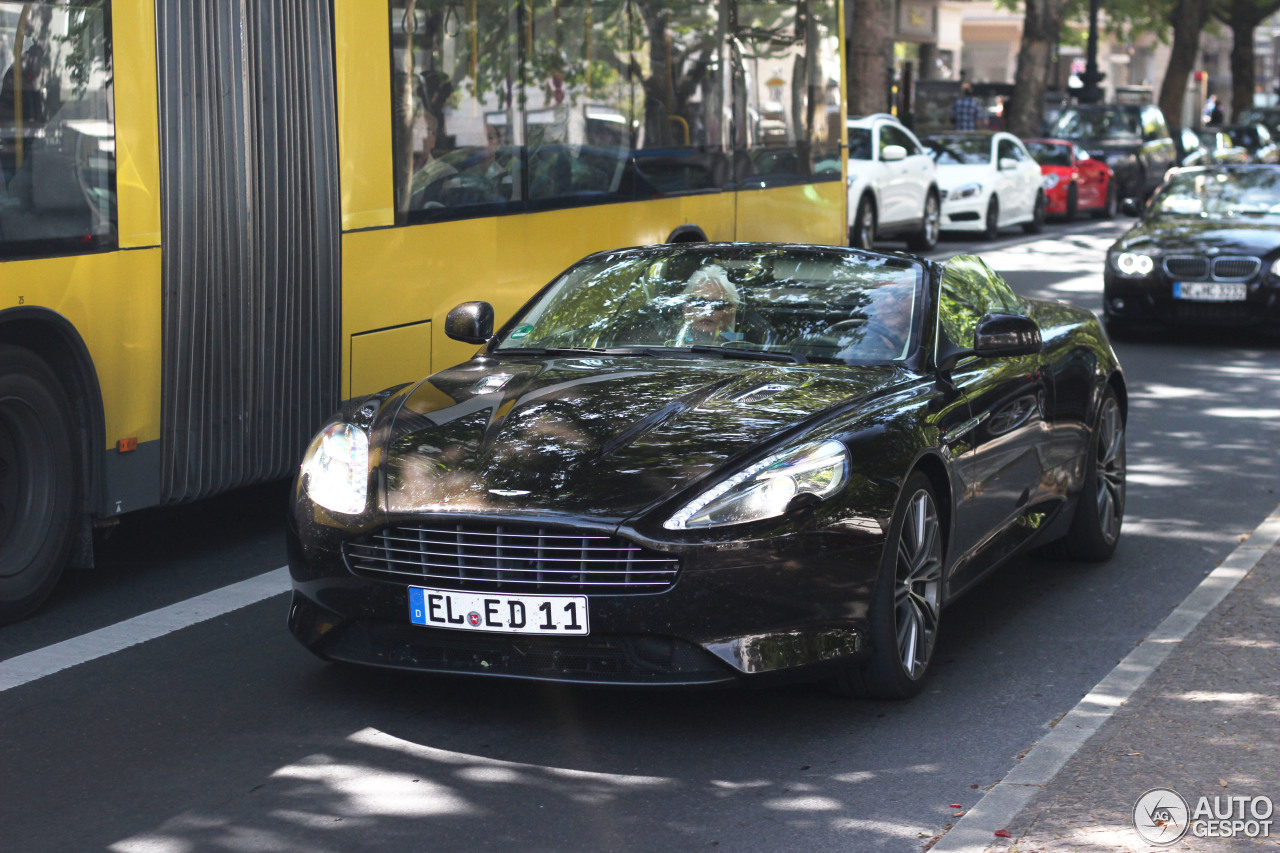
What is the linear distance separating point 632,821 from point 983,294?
3.48 metres

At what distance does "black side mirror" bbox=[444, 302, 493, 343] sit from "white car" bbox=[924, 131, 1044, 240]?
19.9m

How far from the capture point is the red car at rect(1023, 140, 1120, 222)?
3039 centimetres

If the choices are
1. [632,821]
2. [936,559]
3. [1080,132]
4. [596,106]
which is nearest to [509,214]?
[596,106]

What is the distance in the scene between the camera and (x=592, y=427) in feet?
17.5

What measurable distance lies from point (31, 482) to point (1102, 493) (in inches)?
170

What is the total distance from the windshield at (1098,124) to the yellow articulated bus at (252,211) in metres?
26.0

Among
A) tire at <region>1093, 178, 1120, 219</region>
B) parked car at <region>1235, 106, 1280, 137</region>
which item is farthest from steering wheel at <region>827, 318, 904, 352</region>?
parked car at <region>1235, 106, 1280, 137</region>

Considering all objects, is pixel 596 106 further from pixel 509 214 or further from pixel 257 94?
pixel 257 94

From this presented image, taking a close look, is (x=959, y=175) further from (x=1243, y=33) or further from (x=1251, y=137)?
(x=1243, y=33)

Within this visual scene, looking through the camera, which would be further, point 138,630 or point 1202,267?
point 1202,267

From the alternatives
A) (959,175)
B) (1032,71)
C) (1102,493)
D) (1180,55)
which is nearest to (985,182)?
(959,175)

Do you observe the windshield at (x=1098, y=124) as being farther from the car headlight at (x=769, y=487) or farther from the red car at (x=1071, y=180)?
the car headlight at (x=769, y=487)

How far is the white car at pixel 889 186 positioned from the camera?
73.7 ft

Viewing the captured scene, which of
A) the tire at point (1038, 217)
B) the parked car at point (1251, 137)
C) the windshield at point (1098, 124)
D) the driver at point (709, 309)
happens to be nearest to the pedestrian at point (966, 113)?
the windshield at point (1098, 124)
